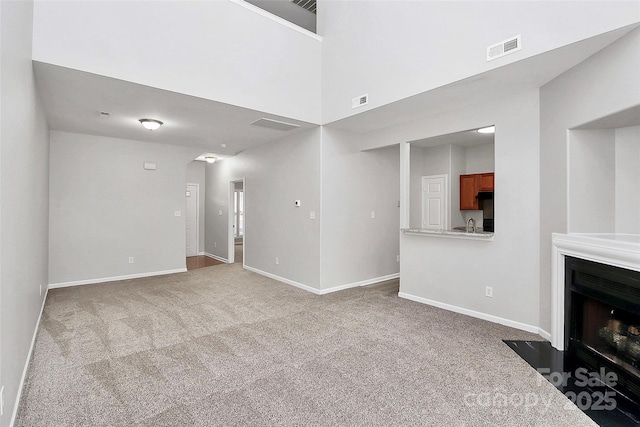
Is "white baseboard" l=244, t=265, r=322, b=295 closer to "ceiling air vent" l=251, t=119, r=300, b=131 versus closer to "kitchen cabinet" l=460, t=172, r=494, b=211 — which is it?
"ceiling air vent" l=251, t=119, r=300, b=131

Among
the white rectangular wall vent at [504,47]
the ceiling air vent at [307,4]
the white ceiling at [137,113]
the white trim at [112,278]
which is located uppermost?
the ceiling air vent at [307,4]

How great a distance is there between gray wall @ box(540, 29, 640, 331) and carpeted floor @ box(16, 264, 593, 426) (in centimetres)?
118

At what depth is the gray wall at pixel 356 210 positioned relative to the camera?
16.2ft

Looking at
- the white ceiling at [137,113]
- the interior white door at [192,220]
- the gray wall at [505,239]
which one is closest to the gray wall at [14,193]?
the white ceiling at [137,113]

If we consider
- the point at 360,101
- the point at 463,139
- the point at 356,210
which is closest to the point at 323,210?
the point at 356,210

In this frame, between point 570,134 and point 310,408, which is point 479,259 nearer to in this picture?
point 570,134

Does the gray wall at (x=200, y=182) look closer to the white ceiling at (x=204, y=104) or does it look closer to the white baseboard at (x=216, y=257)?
the white baseboard at (x=216, y=257)

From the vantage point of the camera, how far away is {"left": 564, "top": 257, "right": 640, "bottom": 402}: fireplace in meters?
2.19

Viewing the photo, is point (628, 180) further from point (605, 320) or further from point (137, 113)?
point (137, 113)

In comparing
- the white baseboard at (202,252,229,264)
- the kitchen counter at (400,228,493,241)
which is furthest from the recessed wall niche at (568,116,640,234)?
the white baseboard at (202,252,229,264)

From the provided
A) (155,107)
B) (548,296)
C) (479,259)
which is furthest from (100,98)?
(548,296)

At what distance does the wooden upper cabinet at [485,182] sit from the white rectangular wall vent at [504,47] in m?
2.85

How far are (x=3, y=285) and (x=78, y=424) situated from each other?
95cm

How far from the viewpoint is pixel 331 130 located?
4961 mm
